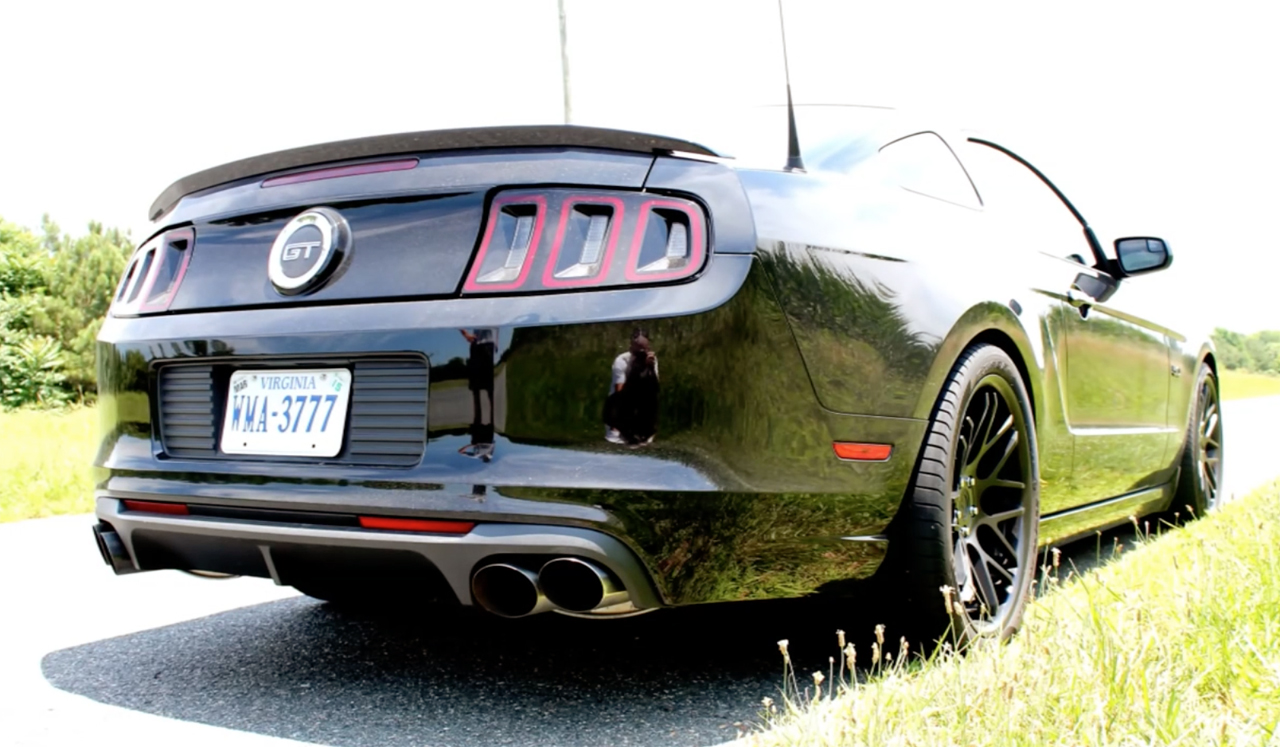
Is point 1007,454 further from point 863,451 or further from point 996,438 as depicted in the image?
point 863,451

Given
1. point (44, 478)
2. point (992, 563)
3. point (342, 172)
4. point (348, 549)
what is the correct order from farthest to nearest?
point (44, 478)
point (992, 563)
point (342, 172)
point (348, 549)

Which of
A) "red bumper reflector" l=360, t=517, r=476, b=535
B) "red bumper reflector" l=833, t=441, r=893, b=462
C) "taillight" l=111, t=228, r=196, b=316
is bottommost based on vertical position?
"red bumper reflector" l=360, t=517, r=476, b=535

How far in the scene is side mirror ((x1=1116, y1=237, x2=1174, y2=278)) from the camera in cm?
408

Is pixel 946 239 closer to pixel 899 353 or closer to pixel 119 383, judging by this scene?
pixel 899 353

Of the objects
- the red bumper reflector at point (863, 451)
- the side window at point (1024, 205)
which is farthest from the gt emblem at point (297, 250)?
the side window at point (1024, 205)

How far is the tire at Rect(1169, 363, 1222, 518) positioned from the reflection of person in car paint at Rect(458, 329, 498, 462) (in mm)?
3483

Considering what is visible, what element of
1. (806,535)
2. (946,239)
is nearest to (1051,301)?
(946,239)

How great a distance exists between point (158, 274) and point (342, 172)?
23.5 inches

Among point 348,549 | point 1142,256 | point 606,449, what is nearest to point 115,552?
point 348,549

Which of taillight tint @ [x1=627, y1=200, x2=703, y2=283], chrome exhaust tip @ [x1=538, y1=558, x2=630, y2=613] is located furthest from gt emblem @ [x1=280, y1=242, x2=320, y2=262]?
chrome exhaust tip @ [x1=538, y1=558, x2=630, y2=613]

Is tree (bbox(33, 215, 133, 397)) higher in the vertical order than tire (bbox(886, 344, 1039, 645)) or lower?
lower

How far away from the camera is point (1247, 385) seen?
27.9 metres

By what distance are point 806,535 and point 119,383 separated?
1631mm

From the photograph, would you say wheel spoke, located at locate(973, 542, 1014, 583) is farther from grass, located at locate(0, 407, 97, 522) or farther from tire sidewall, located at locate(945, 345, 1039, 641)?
grass, located at locate(0, 407, 97, 522)
